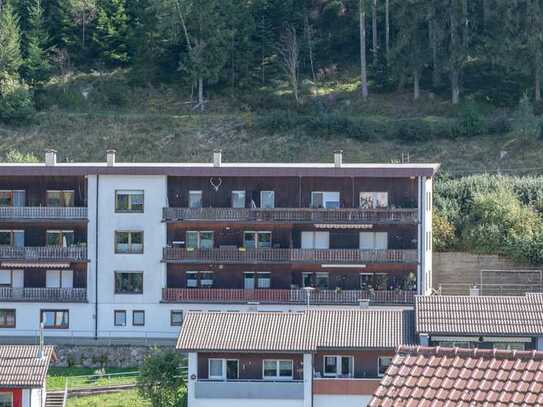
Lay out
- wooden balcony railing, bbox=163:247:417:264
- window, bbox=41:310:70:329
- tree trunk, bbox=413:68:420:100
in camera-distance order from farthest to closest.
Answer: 1. tree trunk, bbox=413:68:420:100
2. window, bbox=41:310:70:329
3. wooden balcony railing, bbox=163:247:417:264

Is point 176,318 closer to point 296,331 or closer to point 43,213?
point 43,213

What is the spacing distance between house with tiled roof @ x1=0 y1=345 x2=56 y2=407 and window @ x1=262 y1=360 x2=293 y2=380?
719 centimetres

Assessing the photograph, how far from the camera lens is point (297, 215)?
2392 inches

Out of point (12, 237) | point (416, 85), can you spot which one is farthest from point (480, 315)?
point (416, 85)

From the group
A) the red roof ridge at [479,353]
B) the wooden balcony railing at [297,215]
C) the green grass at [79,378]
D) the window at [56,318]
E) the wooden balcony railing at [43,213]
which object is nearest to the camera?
the red roof ridge at [479,353]

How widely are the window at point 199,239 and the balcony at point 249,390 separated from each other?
45.6 feet

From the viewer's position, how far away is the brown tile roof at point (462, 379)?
13.7m

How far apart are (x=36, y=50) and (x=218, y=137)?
1273 cm

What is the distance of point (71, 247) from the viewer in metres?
61.0

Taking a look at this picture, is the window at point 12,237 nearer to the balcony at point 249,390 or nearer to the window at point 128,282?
the window at point 128,282

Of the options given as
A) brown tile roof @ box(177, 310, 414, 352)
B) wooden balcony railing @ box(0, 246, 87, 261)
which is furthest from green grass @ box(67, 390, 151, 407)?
wooden balcony railing @ box(0, 246, 87, 261)

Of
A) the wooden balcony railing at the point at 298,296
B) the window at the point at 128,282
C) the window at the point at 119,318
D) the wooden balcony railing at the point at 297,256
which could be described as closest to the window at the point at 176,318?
the wooden balcony railing at the point at 298,296

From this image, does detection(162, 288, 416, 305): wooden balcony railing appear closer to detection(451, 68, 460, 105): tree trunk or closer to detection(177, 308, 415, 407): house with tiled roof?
detection(177, 308, 415, 407): house with tiled roof

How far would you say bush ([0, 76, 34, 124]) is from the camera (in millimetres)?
83375
